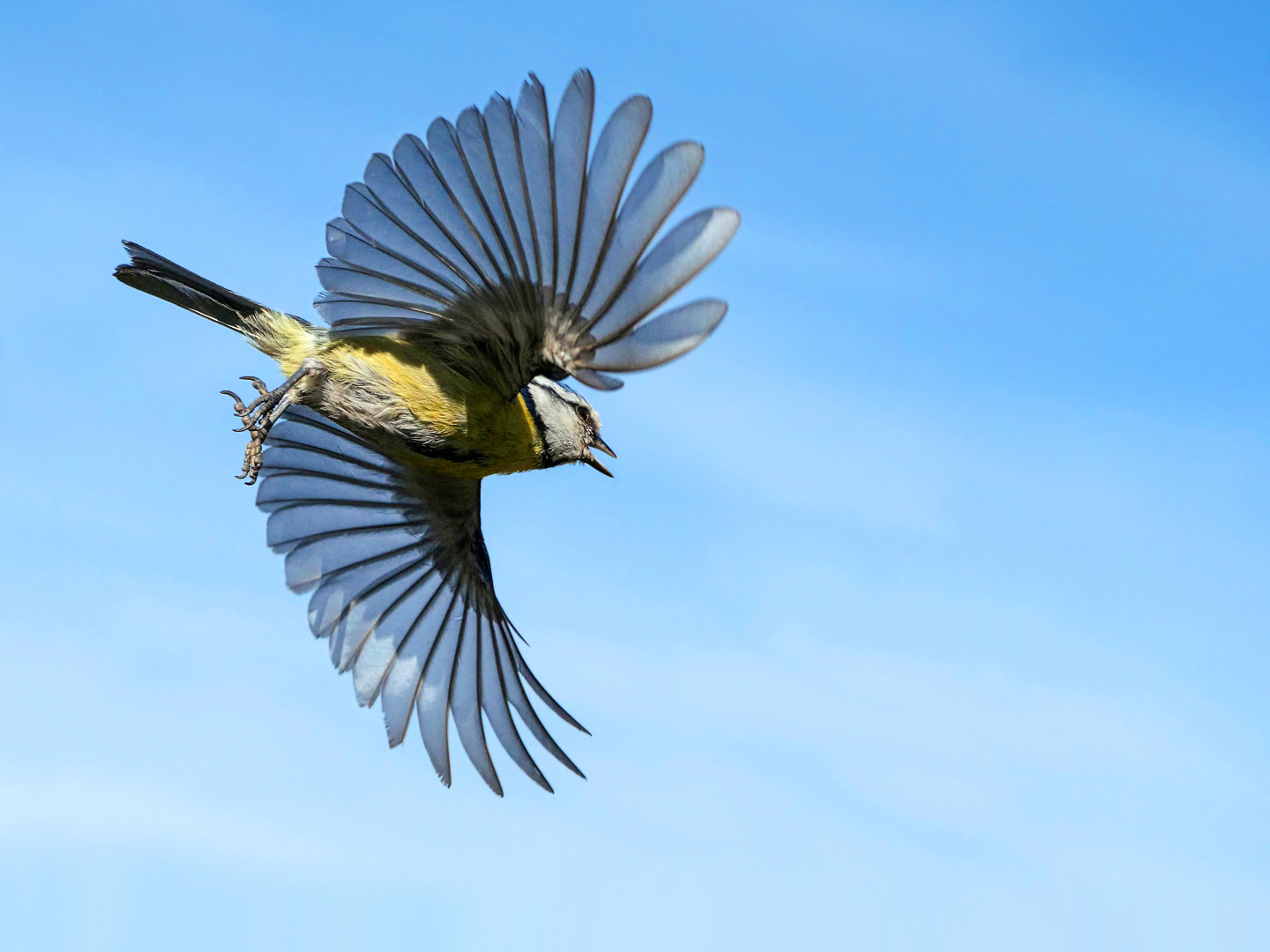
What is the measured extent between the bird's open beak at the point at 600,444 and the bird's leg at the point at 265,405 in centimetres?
143

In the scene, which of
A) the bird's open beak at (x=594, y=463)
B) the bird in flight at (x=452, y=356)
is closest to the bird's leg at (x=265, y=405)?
the bird in flight at (x=452, y=356)

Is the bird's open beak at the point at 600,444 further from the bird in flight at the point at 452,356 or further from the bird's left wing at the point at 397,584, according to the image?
the bird's left wing at the point at 397,584

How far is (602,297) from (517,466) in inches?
56.6

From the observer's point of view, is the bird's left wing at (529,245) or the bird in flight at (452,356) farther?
the bird in flight at (452,356)

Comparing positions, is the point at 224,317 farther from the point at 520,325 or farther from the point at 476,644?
the point at 476,644

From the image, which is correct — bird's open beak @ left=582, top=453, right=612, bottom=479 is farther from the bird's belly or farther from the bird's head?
the bird's belly

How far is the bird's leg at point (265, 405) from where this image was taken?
544 cm

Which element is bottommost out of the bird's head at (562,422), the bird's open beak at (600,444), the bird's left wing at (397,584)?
the bird's left wing at (397,584)

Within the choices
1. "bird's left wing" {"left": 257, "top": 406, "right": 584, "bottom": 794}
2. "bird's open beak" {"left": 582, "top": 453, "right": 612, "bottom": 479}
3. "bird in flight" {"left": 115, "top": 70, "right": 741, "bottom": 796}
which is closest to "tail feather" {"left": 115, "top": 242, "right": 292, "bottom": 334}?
"bird in flight" {"left": 115, "top": 70, "right": 741, "bottom": 796}

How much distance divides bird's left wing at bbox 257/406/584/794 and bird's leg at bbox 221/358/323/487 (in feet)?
2.95

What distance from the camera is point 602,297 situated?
14.8ft

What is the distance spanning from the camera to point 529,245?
4.61 m

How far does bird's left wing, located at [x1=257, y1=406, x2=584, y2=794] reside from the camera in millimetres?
6531

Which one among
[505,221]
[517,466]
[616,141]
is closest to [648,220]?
[616,141]
